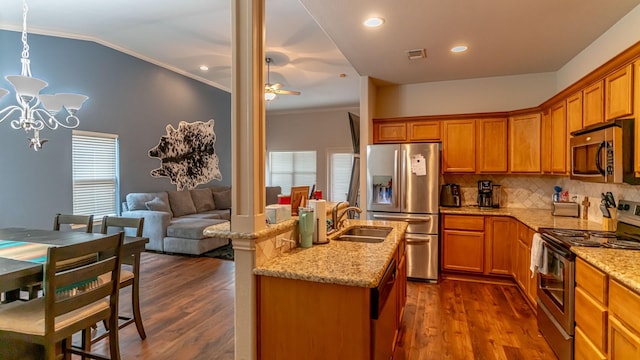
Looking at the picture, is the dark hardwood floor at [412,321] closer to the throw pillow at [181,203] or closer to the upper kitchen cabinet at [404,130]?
the throw pillow at [181,203]

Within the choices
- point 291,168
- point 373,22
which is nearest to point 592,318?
point 373,22

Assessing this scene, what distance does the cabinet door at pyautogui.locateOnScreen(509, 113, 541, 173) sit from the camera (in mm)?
3934

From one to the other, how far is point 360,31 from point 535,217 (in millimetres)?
2642

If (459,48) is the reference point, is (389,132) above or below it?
below

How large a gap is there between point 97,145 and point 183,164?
5.51ft

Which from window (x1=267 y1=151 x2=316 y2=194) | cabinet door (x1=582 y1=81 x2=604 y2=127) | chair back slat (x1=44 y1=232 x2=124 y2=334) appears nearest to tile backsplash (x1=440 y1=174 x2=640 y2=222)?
cabinet door (x1=582 y1=81 x2=604 y2=127)

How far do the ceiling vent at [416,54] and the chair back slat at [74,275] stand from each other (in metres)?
3.12

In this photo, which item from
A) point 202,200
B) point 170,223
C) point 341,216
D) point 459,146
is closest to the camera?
point 341,216

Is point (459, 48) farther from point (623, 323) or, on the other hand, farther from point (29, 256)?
point (29, 256)

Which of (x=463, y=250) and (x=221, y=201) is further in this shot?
(x=221, y=201)

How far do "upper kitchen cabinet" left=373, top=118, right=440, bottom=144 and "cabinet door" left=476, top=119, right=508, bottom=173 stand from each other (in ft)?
1.75

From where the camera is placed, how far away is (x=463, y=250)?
4.05 m

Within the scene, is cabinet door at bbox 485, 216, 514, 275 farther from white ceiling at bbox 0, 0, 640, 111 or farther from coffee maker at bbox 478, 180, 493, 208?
white ceiling at bbox 0, 0, 640, 111

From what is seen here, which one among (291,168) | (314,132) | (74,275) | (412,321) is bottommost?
(412,321)
